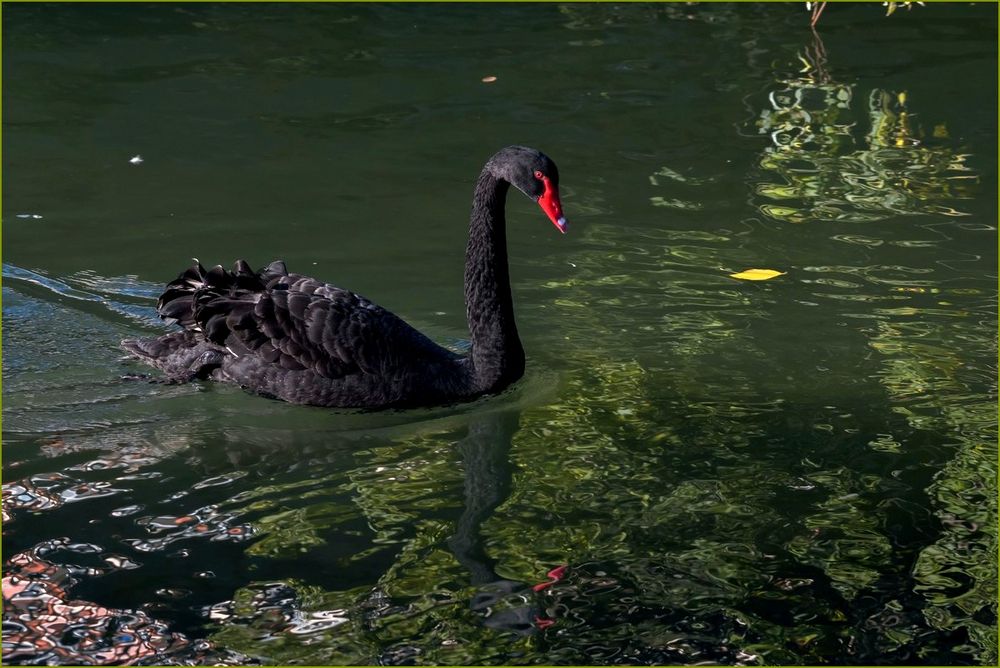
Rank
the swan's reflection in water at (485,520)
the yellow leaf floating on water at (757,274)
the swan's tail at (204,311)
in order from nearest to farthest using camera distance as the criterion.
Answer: the swan's reflection in water at (485,520) → the swan's tail at (204,311) → the yellow leaf floating on water at (757,274)

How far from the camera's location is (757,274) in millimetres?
7879

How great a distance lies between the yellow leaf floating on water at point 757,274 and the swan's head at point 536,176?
2.02m

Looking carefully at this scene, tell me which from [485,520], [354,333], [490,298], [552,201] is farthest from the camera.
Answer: [490,298]

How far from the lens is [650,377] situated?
6719mm

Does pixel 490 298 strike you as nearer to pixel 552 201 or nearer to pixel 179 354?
pixel 552 201

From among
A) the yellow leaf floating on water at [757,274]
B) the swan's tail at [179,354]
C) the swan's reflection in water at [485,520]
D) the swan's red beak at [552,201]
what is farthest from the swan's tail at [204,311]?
the yellow leaf floating on water at [757,274]

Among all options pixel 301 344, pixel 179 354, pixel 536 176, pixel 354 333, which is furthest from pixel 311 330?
pixel 536 176

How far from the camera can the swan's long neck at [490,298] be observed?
6348 mm

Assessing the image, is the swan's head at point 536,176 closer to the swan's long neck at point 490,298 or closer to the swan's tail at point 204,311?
the swan's long neck at point 490,298

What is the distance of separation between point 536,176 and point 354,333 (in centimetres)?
110

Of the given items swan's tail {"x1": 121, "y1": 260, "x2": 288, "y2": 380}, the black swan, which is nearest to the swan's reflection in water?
the black swan

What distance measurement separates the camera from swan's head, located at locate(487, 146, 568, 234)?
20.1 ft

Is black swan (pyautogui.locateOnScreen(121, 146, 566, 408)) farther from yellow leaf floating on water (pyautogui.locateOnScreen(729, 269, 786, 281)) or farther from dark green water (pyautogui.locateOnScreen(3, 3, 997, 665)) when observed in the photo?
yellow leaf floating on water (pyautogui.locateOnScreen(729, 269, 786, 281))

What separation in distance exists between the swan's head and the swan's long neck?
15cm
